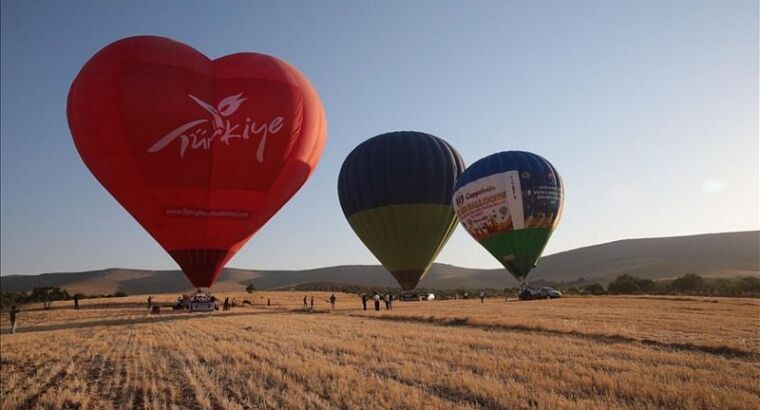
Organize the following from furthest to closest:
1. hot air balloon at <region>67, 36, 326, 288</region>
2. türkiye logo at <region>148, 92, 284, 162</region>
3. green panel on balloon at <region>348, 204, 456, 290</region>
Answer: green panel on balloon at <region>348, 204, 456, 290</region>
türkiye logo at <region>148, 92, 284, 162</region>
hot air balloon at <region>67, 36, 326, 288</region>

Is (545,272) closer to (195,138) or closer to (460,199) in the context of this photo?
(460,199)

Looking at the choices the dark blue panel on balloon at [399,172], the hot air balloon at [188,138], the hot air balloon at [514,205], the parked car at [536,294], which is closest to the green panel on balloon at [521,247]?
the hot air balloon at [514,205]

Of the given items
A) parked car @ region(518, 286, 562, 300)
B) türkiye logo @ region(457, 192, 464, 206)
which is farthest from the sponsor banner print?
parked car @ region(518, 286, 562, 300)

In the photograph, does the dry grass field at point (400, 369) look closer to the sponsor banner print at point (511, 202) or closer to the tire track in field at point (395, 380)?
the tire track in field at point (395, 380)

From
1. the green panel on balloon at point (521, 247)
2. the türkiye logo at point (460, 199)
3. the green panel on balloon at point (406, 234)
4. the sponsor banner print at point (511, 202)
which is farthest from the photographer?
the green panel on balloon at point (406, 234)

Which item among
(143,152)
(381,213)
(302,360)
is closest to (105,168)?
(143,152)

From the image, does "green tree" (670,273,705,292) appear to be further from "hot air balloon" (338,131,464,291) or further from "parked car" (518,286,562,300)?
"hot air balloon" (338,131,464,291)

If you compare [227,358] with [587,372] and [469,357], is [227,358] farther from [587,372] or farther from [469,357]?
[587,372]
